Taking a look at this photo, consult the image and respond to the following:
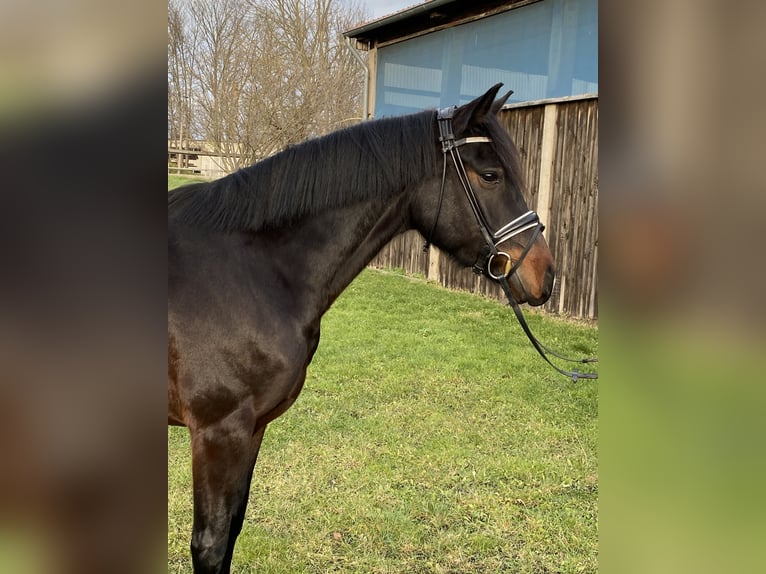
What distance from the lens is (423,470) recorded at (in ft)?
11.8

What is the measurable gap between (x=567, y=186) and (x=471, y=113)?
212 inches

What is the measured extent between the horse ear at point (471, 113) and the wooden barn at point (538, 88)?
401 centimetres

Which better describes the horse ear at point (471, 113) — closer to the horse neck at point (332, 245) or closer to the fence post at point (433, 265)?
the horse neck at point (332, 245)

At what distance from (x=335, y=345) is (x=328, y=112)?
232 inches

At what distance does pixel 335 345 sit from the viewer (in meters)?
6.33

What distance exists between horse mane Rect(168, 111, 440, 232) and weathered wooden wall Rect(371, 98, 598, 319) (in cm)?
422

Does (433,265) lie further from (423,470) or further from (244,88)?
(423,470)

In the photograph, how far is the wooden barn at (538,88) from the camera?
683cm

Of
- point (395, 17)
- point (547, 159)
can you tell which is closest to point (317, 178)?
point (547, 159)
